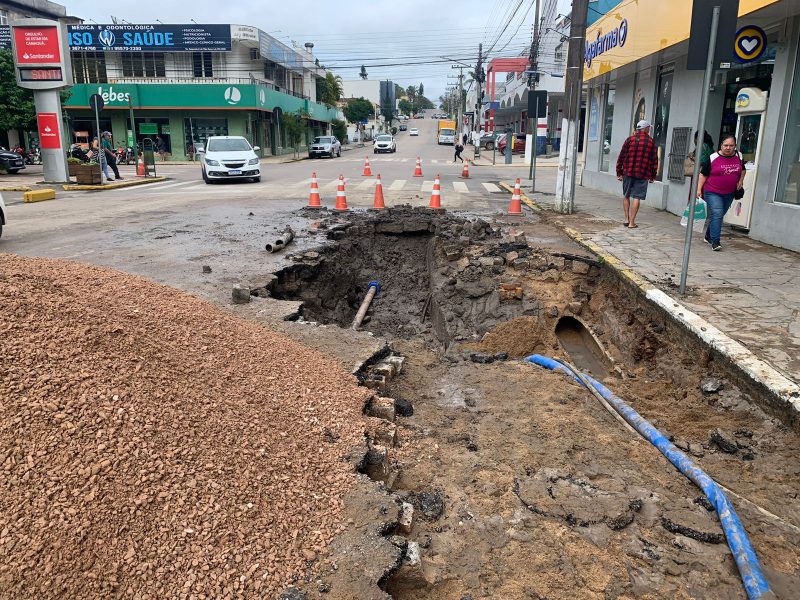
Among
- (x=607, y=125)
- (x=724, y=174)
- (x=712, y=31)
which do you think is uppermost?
(x=712, y=31)

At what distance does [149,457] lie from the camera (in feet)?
8.68

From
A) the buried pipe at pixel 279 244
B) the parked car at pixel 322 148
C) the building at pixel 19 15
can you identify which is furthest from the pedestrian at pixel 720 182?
the parked car at pixel 322 148

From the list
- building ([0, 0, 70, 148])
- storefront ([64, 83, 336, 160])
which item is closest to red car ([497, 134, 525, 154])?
storefront ([64, 83, 336, 160])

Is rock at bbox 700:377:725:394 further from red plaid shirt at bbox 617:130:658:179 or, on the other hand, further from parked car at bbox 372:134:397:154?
parked car at bbox 372:134:397:154

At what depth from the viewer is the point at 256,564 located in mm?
2400

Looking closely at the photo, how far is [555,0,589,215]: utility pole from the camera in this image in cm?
1151

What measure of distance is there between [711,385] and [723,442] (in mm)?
764

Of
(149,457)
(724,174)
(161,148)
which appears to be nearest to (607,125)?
(724,174)

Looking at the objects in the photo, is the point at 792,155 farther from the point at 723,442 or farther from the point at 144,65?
the point at 144,65

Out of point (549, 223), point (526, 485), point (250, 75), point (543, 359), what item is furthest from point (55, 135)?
point (250, 75)

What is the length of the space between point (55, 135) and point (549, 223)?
1675 centimetres

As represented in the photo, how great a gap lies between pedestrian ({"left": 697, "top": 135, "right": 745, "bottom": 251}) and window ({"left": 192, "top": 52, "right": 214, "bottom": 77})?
39.1 meters

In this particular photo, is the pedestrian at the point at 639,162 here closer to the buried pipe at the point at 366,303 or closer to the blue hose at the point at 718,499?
the buried pipe at the point at 366,303

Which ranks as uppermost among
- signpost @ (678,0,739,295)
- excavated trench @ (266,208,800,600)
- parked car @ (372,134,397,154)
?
signpost @ (678,0,739,295)
